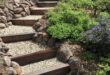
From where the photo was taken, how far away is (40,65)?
6387mm

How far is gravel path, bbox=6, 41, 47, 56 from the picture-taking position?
655cm

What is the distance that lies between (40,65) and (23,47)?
743 millimetres

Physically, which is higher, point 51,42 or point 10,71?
point 51,42

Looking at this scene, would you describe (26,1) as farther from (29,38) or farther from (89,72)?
(89,72)

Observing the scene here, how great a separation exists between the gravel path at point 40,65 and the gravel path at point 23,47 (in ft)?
1.22

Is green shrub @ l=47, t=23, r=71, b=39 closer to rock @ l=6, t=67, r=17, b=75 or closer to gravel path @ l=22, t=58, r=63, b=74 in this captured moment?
gravel path @ l=22, t=58, r=63, b=74

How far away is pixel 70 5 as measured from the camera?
24.7 feet

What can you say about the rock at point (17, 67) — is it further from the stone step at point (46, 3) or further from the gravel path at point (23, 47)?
the stone step at point (46, 3)

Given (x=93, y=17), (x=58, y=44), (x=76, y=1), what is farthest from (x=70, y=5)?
(x=58, y=44)

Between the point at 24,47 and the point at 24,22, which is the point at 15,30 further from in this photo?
the point at 24,47

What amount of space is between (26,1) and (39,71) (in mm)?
3554

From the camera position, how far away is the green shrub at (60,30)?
6840mm

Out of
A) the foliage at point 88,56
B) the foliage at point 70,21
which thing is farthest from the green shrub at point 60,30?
the foliage at point 88,56

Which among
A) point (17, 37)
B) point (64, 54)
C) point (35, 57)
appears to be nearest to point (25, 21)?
point (17, 37)
